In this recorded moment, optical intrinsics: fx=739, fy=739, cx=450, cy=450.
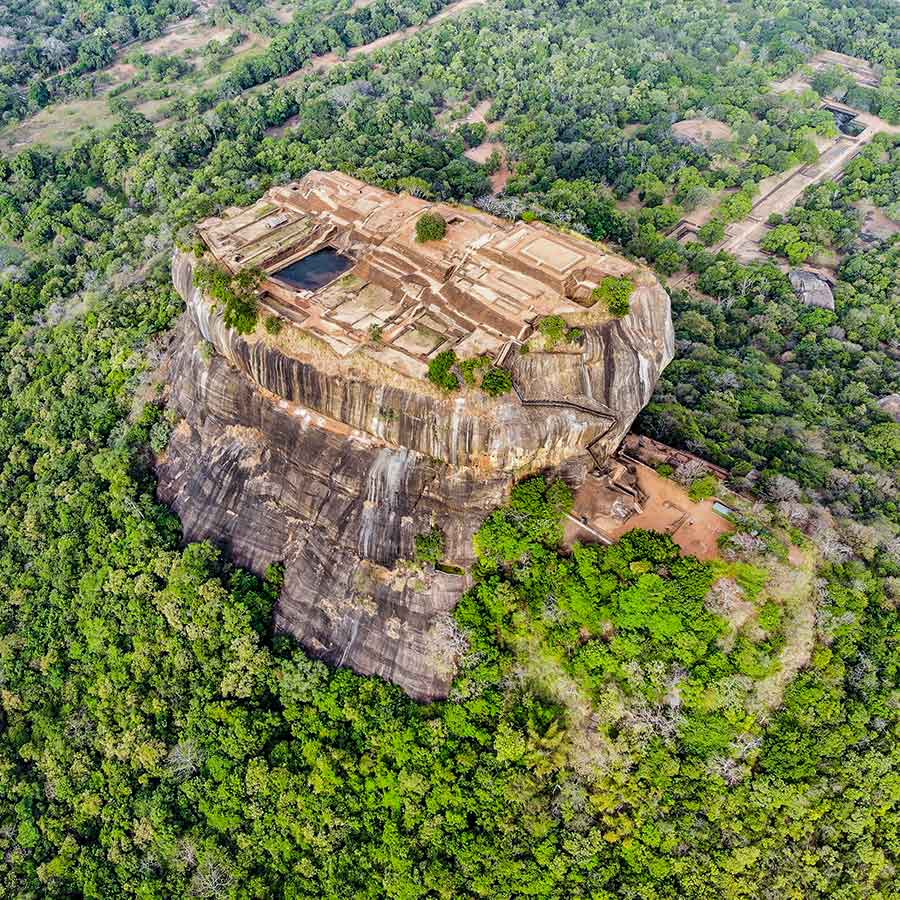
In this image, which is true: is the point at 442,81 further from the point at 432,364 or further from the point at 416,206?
the point at 432,364

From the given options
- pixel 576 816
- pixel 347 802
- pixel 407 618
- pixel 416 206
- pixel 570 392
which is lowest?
pixel 347 802

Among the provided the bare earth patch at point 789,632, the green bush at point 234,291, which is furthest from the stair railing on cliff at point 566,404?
the green bush at point 234,291

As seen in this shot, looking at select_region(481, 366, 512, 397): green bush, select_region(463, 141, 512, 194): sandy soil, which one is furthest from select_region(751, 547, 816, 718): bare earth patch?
select_region(463, 141, 512, 194): sandy soil

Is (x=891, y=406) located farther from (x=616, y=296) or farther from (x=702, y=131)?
(x=702, y=131)

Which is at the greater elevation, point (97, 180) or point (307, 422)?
point (307, 422)

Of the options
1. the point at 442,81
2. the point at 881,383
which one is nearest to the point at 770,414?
the point at 881,383
